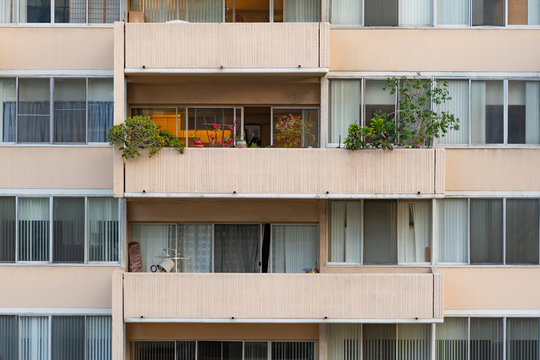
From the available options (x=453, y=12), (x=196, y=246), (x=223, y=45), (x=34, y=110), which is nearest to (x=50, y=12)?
(x=34, y=110)

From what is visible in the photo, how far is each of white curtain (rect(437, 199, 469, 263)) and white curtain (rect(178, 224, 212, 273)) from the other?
17.5 ft

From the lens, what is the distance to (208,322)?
13.7m

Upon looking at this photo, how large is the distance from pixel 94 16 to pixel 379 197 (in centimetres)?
774

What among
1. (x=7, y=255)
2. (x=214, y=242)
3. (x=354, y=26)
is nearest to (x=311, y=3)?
(x=354, y=26)

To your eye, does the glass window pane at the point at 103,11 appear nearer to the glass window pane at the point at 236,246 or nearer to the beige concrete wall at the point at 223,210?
the beige concrete wall at the point at 223,210

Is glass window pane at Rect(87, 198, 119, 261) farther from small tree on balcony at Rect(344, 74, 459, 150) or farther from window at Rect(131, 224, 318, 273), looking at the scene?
small tree on balcony at Rect(344, 74, 459, 150)

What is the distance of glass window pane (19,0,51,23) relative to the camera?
47.6ft

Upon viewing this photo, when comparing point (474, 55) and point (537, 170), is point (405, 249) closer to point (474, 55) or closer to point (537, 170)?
point (537, 170)

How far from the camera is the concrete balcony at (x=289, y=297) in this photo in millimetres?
13211

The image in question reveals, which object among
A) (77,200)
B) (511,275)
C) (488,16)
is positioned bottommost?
(511,275)

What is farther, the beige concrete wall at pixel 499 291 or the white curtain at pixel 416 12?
the white curtain at pixel 416 12

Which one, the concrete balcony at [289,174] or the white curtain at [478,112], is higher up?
the white curtain at [478,112]

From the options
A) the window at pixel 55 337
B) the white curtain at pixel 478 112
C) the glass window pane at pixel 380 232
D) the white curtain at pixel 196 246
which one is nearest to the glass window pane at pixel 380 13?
the white curtain at pixel 478 112

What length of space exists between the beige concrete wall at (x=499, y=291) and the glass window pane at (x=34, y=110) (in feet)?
31.9
